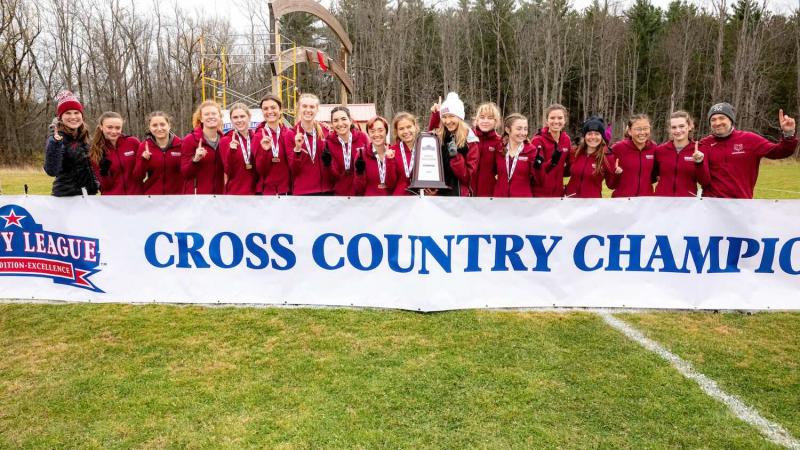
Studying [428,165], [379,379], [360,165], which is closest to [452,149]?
[428,165]

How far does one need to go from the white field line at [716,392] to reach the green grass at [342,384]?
3.7 inches

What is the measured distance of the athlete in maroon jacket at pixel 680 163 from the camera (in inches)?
231

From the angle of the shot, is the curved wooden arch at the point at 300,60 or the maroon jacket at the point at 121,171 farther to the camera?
the curved wooden arch at the point at 300,60

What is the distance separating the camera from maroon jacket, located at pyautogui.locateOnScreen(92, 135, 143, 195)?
Answer: 242 inches

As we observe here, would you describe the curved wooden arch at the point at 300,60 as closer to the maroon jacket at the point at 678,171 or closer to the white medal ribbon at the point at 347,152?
the white medal ribbon at the point at 347,152

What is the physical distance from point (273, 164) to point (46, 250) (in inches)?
102

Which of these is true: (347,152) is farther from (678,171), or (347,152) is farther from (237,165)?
(678,171)

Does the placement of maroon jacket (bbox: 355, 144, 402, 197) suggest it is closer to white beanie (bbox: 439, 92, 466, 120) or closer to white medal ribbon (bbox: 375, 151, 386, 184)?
white medal ribbon (bbox: 375, 151, 386, 184)

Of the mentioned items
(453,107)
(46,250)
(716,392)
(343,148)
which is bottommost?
(716,392)

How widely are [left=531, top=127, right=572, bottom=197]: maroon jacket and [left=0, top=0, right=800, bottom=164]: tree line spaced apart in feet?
128

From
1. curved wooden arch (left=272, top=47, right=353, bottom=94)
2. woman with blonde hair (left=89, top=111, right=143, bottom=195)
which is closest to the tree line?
curved wooden arch (left=272, top=47, right=353, bottom=94)

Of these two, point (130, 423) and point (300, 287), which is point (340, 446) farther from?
point (300, 287)

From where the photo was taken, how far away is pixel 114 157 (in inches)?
241

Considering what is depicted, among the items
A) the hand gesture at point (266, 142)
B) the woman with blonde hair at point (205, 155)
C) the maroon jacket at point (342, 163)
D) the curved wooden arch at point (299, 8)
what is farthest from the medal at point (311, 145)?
the curved wooden arch at point (299, 8)
